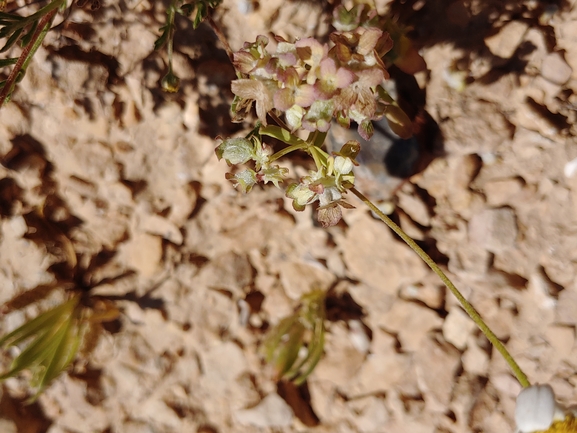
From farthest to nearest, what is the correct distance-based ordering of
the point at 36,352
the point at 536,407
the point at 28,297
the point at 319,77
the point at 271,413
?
the point at 271,413 → the point at 28,297 → the point at 36,352 → the point at 536,407 → the point at 319,77

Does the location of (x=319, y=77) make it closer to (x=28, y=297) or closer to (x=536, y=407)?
(x=536, y=407)

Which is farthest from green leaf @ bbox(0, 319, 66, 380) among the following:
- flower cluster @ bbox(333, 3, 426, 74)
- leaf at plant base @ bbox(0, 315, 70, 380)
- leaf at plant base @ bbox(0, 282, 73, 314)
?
flower cluster @ bbox(333, 3, 426, 74)

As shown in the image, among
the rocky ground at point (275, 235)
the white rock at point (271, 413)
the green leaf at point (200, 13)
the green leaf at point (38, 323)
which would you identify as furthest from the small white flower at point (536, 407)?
the green leaf at point (38, 323)

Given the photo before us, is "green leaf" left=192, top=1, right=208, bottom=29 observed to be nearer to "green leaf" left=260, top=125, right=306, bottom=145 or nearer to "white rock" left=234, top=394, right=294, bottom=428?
"green leaf" left=260, top=125, right=306, bottom=145

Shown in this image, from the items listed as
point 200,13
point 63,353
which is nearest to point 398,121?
point 200,13

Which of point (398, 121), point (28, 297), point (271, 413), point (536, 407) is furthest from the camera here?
point (271, 413)

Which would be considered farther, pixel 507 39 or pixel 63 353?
pixel 63 353
